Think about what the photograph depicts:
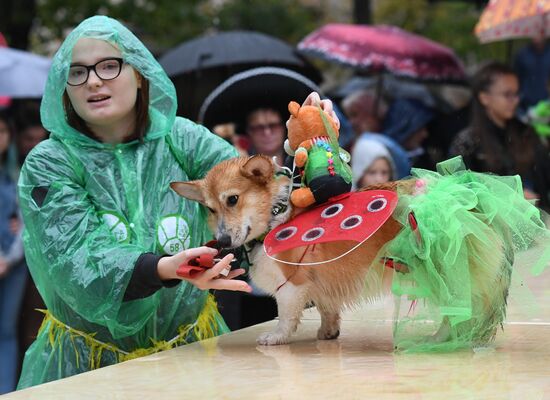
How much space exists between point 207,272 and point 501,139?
4.75 meters

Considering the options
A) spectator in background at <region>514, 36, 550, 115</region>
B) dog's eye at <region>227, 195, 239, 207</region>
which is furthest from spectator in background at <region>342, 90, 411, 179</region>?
dog's eye at <region>227, 195, 239, 207</region>

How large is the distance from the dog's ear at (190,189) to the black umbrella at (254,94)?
2.26m

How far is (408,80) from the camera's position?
10.1 meters

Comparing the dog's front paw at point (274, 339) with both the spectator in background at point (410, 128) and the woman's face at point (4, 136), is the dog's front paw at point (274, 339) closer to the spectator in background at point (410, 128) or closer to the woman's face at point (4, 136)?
the woman's face at point (4, 136)

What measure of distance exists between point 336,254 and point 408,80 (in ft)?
24.0

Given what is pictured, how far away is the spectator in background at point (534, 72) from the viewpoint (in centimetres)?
941

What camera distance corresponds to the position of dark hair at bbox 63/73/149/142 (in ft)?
11.1

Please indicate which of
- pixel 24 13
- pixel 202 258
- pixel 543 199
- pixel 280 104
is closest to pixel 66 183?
pixel 202 258

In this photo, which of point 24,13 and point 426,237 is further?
point 24,13

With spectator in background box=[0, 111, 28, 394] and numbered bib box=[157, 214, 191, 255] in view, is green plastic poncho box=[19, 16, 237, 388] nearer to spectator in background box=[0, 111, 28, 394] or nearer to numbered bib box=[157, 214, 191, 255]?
numbered bib box=[157, 214, 191, 255]

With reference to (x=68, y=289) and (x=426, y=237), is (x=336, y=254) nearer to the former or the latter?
(x=426, y=237)

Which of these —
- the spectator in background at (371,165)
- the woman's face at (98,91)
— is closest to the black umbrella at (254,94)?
the spectator in background at (371,165)

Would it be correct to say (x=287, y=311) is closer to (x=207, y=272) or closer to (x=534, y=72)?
(x=207, y=272)

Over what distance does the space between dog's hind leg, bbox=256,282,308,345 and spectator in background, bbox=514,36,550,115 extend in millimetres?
6640
